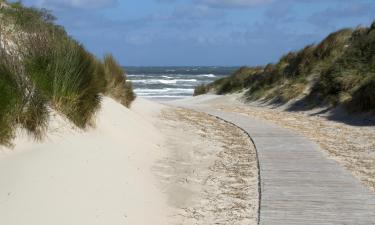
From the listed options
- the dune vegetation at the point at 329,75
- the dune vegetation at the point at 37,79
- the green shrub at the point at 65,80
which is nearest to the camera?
the dune vegetation at the point at 37,79

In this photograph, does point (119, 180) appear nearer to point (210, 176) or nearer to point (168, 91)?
point (210, 176)

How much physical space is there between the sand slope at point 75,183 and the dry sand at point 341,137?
10.4 feet

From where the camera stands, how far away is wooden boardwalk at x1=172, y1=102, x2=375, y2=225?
239 inches

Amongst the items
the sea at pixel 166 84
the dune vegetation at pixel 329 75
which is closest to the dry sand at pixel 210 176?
the dune vegetation at pixel 329 75

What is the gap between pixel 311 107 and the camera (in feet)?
63.0

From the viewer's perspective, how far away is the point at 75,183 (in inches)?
239

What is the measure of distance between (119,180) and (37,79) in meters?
1.93

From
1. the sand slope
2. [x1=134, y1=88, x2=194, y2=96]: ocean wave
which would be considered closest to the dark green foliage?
the sand slope

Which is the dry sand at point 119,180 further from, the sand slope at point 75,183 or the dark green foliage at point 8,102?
the dark green foliage at point 8,102

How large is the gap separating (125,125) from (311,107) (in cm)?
1017

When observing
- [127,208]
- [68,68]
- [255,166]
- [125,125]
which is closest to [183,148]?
[125,125]

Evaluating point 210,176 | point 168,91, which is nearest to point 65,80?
point 210,176

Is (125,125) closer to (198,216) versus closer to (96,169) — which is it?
(96,169)

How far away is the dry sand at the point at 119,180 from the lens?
547 cm
